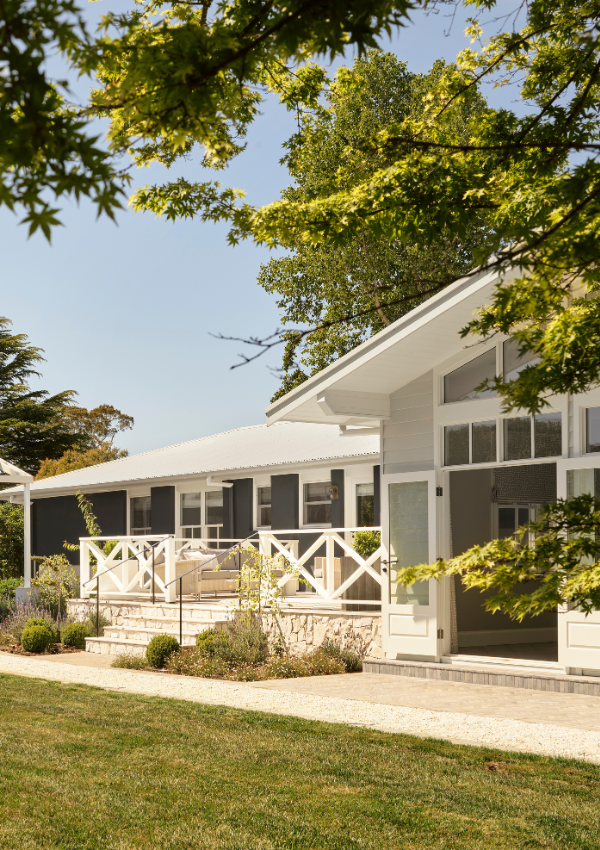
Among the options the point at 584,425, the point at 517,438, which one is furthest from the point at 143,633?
the point at 584,425

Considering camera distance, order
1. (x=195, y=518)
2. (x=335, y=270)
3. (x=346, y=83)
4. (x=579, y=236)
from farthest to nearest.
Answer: (x=335, y=270), (x=195, y=518), (x=346, y=83), (x=579, y=236)

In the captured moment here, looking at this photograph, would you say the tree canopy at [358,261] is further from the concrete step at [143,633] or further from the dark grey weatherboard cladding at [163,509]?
the concrete step at [143,633]

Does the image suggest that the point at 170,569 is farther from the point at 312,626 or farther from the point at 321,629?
the point at 321,629

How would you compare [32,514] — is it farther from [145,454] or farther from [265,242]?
[265,242]

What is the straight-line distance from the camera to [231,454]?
20578 mm

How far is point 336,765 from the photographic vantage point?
6.12 m

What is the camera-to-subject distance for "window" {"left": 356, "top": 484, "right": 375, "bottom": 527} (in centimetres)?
1689

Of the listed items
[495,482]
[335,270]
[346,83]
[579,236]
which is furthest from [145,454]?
[579,236]

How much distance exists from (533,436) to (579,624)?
205cm

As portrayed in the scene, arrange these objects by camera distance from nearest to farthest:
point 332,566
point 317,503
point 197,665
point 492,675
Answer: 1. point 492,675
2. point 197,665
3. point 332,566
4. point 317,503

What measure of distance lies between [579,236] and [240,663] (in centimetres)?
928

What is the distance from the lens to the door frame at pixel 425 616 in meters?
10.6

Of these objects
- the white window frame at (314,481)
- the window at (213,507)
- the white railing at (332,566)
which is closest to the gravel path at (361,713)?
the white railing at (332,566)

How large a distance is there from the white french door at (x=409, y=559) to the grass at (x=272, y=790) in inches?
131
